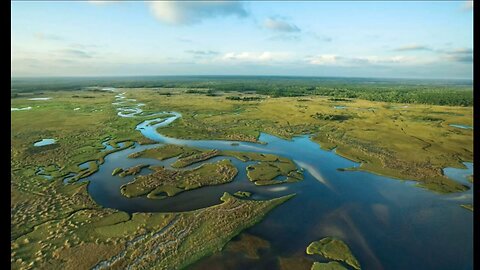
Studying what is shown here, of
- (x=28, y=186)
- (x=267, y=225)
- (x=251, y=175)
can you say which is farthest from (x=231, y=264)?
(x=28, y=186)

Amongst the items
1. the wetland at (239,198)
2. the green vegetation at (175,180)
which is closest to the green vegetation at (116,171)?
the wetland at (239,198)

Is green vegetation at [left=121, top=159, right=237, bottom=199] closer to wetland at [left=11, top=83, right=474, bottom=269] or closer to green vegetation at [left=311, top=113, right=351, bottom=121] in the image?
wetland at [left=11, top=83, right=474, bottom=269]

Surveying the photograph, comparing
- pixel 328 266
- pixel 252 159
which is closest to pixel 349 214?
pixel 328 266

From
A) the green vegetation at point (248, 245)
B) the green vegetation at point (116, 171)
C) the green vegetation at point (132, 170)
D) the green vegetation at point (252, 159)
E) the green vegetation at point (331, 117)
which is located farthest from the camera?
the green vegetation at point (331, 117)

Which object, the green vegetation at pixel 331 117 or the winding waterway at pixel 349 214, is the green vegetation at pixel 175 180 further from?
the green vegetation at pixel 331 117

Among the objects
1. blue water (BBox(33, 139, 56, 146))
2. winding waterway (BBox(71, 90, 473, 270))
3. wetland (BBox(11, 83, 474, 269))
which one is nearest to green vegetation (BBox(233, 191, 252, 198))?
wetland (BBox(11, 83, 474, 269))

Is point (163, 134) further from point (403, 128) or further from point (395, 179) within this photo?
point (403, 128)
